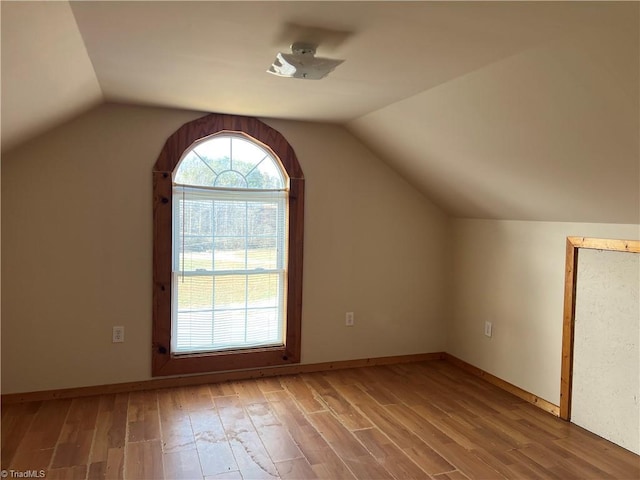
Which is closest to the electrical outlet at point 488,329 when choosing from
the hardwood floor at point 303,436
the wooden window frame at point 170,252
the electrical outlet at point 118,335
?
the hardwood floor at point 303,436

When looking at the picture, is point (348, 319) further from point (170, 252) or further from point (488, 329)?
point (170, 252)

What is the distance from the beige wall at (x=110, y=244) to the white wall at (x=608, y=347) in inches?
65.7

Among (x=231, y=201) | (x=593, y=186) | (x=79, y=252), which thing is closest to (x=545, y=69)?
(x=593, y=186)

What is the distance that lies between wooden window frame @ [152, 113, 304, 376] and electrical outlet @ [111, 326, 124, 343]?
22cm

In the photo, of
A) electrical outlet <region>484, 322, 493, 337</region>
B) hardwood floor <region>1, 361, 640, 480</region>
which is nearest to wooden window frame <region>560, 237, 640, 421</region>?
hardwood floor <region>1, 361, 640, 480</region>

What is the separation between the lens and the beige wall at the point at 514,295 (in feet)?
10.7

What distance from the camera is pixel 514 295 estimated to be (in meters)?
3.64

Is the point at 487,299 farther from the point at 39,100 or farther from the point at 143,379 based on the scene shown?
the point at 39,100

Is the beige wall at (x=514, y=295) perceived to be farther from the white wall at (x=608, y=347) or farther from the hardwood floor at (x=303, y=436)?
the hardwood floor at (x=303, y=436)

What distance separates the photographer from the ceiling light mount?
82.3 inches

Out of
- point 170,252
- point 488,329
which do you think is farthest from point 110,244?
point 488,329

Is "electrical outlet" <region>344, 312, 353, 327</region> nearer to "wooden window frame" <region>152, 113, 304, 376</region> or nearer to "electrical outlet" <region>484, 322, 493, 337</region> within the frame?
"wooden window frame" <region>152, 113, 304, 376</region>

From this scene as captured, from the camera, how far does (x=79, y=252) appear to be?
10.8 feet

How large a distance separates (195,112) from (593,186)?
2.69 meters
